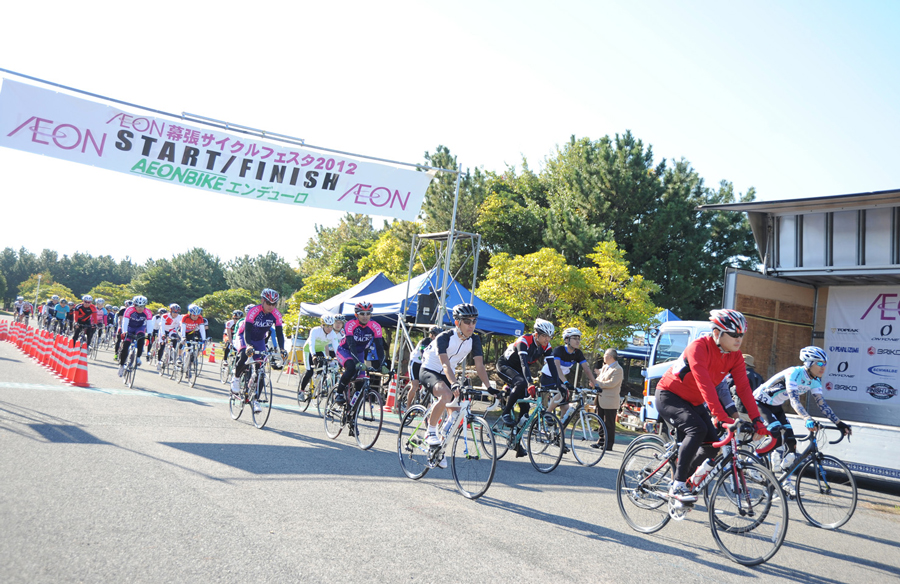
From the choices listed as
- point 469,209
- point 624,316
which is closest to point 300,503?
Result: point 624,316

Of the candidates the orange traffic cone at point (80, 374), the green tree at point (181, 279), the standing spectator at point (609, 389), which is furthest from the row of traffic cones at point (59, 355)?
the green tree at point (181, 279)

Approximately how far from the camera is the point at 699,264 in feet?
110

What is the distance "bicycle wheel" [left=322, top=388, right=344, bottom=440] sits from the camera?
9445mm

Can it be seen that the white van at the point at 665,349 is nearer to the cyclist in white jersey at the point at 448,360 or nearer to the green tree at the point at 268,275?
the cyclist in white jersey at the point at 448,360

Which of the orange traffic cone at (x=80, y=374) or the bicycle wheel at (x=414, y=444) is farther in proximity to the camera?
the orange traffic cone at (x=80, y=374)

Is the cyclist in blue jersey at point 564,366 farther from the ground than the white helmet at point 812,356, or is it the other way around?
the white helmet at point 812,356

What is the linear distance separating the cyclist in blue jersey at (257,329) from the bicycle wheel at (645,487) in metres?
5.80

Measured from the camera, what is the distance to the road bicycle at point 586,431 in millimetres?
9504

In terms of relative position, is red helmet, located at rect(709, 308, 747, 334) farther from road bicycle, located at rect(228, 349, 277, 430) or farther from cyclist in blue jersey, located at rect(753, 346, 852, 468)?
road bicycle, located at rect(228, 349, 277, 430)

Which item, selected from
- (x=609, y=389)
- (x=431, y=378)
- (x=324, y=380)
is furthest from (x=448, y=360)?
(x=609, y=389)

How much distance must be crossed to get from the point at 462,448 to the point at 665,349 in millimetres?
9697

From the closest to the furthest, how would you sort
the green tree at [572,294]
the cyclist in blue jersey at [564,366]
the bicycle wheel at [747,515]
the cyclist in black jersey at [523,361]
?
the bicycle wheel at [747,515] → the cyclist in black jersey at [523,361] → the cyclist in blue jersey at [564,366] → the green tree at [572,294]

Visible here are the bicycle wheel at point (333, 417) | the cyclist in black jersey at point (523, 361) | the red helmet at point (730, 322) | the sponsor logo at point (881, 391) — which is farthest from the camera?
the sponsor logo at point (881, 391)

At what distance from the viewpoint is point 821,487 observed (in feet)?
23.0
